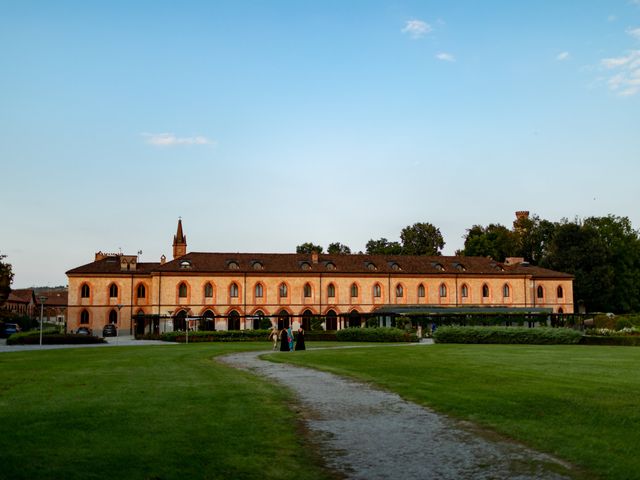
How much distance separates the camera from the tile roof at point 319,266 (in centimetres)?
7150

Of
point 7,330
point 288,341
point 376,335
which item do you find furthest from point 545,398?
point 7,330

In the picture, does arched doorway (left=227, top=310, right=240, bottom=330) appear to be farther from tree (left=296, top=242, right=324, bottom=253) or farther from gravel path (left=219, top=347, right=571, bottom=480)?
gravel path (left=219, top=347, right=571, bottom=480)

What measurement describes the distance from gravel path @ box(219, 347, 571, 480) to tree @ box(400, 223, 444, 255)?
86.6 metres

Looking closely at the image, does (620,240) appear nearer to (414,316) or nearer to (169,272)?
(414,316)

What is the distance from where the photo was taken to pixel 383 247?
102 metres

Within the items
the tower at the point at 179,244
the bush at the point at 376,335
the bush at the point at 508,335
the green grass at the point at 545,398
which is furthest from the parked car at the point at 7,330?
the green grass at the point at 545,398

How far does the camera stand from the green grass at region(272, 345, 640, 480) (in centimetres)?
873

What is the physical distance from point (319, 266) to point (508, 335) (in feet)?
112

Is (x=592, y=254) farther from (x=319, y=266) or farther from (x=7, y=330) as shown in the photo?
(x=7, y=330)

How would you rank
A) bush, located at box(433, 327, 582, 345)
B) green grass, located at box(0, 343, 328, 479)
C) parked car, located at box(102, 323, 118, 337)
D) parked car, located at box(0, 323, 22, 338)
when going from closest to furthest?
green grass, located at box(0, 343, 328, 479), bush, located at box(433, 327, 582, 345), parked car, located at box(0, 323, 22, 338), parked car, located at box(102, 323, 118, 337)

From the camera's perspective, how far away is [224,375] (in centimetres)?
1902

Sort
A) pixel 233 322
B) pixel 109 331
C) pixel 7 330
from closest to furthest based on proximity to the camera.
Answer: pixel 7 330, pixel 109 331, pixel 233 322

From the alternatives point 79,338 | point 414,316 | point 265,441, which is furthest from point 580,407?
point 414,316

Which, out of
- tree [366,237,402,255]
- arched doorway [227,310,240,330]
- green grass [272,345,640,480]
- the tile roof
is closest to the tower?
the tile roof
